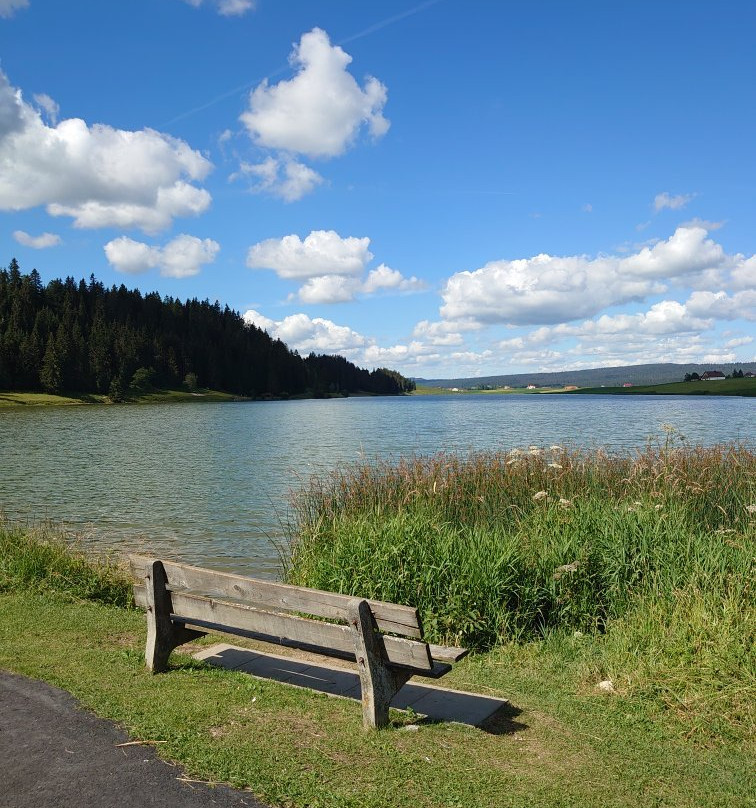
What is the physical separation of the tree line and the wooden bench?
115943 millimetres

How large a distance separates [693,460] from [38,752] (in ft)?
41.2

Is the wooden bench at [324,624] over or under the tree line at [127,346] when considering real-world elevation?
under

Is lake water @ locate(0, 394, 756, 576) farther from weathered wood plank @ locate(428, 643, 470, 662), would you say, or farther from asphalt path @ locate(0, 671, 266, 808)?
asphalt path @ locate(0, 671, 266, 808)

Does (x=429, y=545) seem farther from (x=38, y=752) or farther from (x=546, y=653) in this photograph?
(x=38, y=752)

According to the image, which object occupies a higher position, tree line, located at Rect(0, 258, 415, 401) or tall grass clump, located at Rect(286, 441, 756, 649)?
tree line, located at Rect(0, 258, 415, 401)

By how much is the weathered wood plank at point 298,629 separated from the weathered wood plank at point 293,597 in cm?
8

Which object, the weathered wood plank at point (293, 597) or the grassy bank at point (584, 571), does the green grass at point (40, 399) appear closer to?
the grassy bank at point (584, 571)

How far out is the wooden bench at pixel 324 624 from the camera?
5.14 meters

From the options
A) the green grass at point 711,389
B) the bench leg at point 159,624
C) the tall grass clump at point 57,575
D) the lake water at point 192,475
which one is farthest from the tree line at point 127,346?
the bench leg at point 159,624

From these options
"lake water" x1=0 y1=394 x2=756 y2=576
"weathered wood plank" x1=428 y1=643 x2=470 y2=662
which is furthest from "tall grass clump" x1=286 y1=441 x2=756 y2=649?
"lake water" x1=0 y1=394 x2=756 y2=576

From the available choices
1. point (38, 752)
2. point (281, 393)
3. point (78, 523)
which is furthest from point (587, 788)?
point (281, 393)

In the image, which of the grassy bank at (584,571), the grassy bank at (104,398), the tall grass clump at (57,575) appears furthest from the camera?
the grassy bank at (104,398)

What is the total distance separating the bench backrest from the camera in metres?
5.15

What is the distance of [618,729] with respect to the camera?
18.4ft
